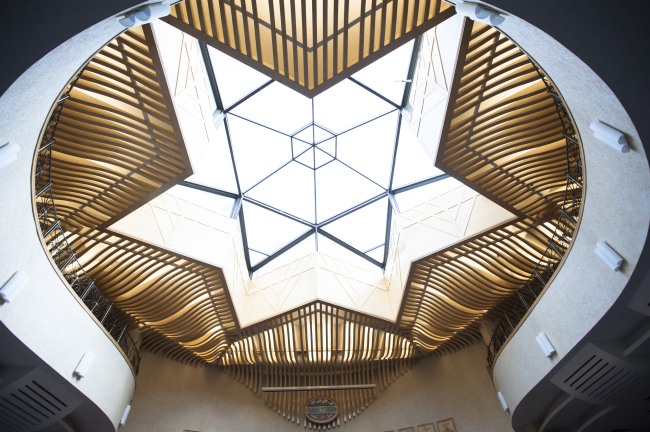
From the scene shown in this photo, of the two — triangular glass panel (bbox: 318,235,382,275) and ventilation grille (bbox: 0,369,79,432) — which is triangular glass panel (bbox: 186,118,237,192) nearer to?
triangular glass panel (bbox: 318,235,382,275)

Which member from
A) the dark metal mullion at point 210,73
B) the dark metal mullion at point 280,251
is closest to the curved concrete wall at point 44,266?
the dark metal mullion at point 210,73

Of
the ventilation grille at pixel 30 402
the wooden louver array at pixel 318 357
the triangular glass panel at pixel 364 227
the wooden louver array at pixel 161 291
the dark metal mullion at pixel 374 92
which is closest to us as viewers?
the ventilation grille at pixel 30 402

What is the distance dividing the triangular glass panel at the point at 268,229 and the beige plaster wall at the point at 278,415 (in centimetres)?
466

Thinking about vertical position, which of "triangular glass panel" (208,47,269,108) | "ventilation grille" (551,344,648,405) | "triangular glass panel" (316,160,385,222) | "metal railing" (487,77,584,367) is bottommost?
"ventilation grille" (551,344,648,405)

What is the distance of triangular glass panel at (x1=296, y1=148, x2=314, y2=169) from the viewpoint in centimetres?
1099

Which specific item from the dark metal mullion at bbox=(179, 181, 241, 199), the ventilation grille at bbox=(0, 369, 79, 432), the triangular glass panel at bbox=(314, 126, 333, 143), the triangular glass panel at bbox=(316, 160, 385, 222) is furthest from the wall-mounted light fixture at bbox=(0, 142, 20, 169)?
the triangular glass panel at bbox=(316, 160, 385, 222)

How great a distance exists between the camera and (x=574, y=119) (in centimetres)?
521

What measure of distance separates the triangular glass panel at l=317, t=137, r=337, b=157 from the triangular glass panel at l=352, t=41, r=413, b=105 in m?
1.84

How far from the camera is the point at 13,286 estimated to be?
557 cm

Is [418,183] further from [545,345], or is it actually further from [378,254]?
[545,345]

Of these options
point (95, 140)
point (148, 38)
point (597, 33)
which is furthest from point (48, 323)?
point (597, 33)

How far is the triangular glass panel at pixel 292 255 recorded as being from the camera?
Answer: 12.7 m

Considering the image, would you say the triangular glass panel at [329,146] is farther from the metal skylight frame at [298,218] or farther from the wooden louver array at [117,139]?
the wooden louver array at [117,139]

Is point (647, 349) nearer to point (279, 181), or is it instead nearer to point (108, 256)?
point (279, 181)
